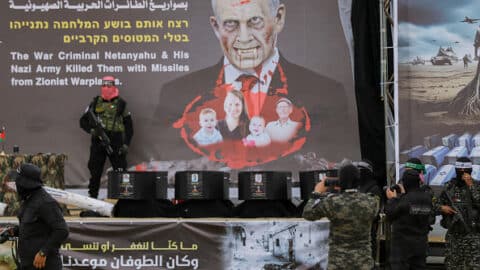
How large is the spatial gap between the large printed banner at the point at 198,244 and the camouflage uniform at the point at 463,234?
138 centimetres

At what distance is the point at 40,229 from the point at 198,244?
2368mm

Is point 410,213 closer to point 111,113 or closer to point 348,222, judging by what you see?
point 348,222

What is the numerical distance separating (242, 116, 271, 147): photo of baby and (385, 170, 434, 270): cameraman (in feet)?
11.0

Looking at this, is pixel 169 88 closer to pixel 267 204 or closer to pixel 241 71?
pixel 241 71

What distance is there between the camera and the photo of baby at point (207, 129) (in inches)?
464

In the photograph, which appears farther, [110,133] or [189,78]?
[189,78]

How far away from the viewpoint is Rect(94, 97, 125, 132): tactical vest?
11.3 meters

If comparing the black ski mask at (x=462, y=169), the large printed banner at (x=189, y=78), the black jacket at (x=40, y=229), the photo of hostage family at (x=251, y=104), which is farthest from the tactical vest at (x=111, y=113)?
the black ski mask at (x=462, y=169)

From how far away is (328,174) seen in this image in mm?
9156

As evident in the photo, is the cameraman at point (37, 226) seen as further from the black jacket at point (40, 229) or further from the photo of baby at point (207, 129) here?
the photo of baby at point (207, 129)

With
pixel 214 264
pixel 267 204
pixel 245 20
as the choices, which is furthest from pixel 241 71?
pixel 214 264

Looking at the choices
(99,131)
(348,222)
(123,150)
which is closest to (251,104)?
(123,150)

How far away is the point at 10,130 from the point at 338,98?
449cm

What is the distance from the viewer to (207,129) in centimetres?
1180
